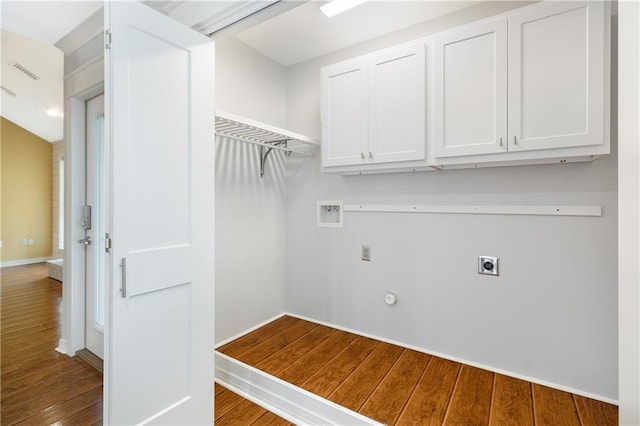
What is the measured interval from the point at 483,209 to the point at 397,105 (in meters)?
0.93

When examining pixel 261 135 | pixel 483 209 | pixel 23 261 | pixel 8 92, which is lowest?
pixel 23 261

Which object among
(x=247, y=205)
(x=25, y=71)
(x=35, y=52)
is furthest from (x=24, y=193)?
(x=247, y=205)

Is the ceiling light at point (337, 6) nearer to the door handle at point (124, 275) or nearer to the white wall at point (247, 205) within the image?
the white wall at point (247, 205)

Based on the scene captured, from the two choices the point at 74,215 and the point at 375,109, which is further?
the point at 74,215

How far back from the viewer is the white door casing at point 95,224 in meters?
2.37

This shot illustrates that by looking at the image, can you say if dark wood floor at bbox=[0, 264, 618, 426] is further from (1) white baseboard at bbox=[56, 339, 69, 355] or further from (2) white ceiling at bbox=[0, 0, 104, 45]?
(2) white ceiling at bbox=[0, 0, 104, 45]

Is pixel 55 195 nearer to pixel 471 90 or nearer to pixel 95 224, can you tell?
pixel 95 224

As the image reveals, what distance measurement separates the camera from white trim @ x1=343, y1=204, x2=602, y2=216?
5.82 feet

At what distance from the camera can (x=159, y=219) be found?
1.38m

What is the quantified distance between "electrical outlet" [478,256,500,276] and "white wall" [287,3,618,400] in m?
0.04

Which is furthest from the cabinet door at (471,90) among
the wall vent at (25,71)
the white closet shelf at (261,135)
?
the wall vent at (25,71)

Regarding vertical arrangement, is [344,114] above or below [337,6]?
below

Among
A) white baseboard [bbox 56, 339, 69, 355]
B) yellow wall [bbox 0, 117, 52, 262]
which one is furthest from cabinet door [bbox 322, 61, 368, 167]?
yellow wall [bbox 0, 117, 52, 262]

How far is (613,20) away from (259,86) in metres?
2.43
